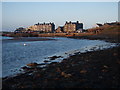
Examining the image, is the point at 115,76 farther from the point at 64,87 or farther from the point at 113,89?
the point at 64,87

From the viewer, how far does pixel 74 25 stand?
150 meters

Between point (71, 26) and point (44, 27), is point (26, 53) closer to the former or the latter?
point (71, 26)

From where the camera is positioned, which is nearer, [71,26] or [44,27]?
[71,26]

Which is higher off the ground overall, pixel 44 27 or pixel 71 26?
pixel 44 27

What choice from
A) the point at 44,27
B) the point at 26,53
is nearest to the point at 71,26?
the point at 44,27

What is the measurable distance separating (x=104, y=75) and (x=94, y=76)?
0.48 meters

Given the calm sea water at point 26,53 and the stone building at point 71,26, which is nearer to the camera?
the calm sea water at point 26,53

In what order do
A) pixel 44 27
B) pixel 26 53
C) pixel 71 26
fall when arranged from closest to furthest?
pixel 26 53 → pixel 71 26 → pixel 44 27

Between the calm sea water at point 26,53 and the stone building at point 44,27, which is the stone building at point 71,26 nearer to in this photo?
the stone building at point 44,27

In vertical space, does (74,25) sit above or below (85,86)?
above

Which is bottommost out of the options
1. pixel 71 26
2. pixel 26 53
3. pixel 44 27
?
Result: pixel 26 53

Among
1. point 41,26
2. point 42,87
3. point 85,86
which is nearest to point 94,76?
point 85,86

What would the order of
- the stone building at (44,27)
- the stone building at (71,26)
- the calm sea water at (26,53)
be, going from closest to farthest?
1. the calm sea water at (26,53)
2. the stone building at (71,26)
3. the stone building at (44,27)

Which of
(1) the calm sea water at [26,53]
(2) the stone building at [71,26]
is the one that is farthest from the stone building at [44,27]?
(1) the calm sea water at [26,53]
